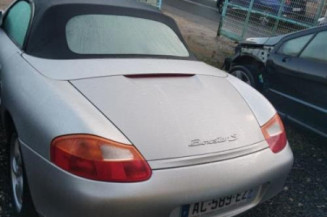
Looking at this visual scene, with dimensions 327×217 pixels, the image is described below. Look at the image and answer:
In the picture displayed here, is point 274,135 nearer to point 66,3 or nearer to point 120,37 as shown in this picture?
point 120,37

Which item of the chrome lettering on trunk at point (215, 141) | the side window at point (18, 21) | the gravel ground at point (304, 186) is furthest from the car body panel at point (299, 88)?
the side window at point (18, 21)

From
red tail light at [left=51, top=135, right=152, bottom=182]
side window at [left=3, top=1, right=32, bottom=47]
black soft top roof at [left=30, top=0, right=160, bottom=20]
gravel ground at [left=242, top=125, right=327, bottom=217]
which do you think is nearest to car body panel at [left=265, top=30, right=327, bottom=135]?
gravel ground at [left=242, top=125, right=327, bottom=217]

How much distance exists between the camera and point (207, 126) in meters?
2.28

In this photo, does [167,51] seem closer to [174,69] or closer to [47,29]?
[174,69]

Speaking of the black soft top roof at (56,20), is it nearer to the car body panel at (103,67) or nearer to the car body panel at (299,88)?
the car body panel at (103,67)

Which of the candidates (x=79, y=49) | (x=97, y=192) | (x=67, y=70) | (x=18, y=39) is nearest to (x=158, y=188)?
(x=97, y=192)

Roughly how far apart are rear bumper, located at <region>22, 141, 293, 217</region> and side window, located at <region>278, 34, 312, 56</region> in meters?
2.62

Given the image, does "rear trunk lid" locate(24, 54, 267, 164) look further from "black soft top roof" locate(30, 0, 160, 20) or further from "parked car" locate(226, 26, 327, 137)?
"parked car" locate(226, 26, 327, 137)

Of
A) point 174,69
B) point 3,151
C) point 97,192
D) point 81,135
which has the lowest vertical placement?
point 3,151

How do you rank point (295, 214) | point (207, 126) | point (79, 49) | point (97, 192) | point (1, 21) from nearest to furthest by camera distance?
point (97, 192) → point (207, 126) → point (79, 49) → point (295, 214) → point (1, 21)

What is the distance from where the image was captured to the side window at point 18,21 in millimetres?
3092

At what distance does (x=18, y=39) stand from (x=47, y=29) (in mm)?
438

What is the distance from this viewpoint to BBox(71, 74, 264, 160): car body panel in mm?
2096

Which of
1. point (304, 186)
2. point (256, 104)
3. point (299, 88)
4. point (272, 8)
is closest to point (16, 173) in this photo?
point (256, 104)
